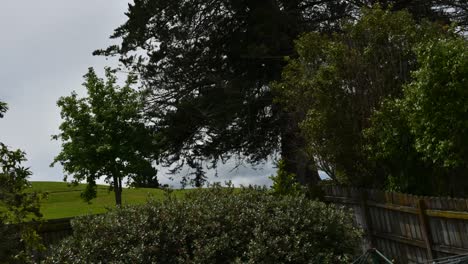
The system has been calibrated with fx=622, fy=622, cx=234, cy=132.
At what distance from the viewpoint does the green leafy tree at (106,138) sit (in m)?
27.6

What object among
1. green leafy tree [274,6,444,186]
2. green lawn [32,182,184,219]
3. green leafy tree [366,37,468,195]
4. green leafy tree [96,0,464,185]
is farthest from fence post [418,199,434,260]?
green lawn [32,182,184,219]

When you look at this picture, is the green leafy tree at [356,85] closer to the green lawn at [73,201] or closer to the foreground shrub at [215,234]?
the foreground shrub at [215,234]

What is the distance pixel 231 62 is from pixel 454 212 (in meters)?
17.4

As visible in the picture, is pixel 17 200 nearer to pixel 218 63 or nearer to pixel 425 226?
pixel 425 226

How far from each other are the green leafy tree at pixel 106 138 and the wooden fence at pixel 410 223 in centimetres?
1355

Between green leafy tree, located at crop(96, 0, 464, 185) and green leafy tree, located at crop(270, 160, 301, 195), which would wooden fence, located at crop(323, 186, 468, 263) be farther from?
green leafy tree, located at crop(96, 0, 464, 185)

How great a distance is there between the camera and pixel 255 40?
26.6m

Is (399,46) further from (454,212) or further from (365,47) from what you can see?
(454,212)

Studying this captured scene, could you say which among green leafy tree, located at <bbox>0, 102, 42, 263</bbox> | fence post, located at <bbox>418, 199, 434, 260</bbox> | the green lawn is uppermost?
the green lawn

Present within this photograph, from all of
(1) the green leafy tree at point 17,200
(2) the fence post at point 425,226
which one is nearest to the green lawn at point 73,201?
(2) the fence post at point 425,226

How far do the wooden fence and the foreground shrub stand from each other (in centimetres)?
188

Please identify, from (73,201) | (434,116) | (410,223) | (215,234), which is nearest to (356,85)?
(434,116)

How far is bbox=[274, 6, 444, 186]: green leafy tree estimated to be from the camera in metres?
16.4

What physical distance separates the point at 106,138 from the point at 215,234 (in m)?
18.6
